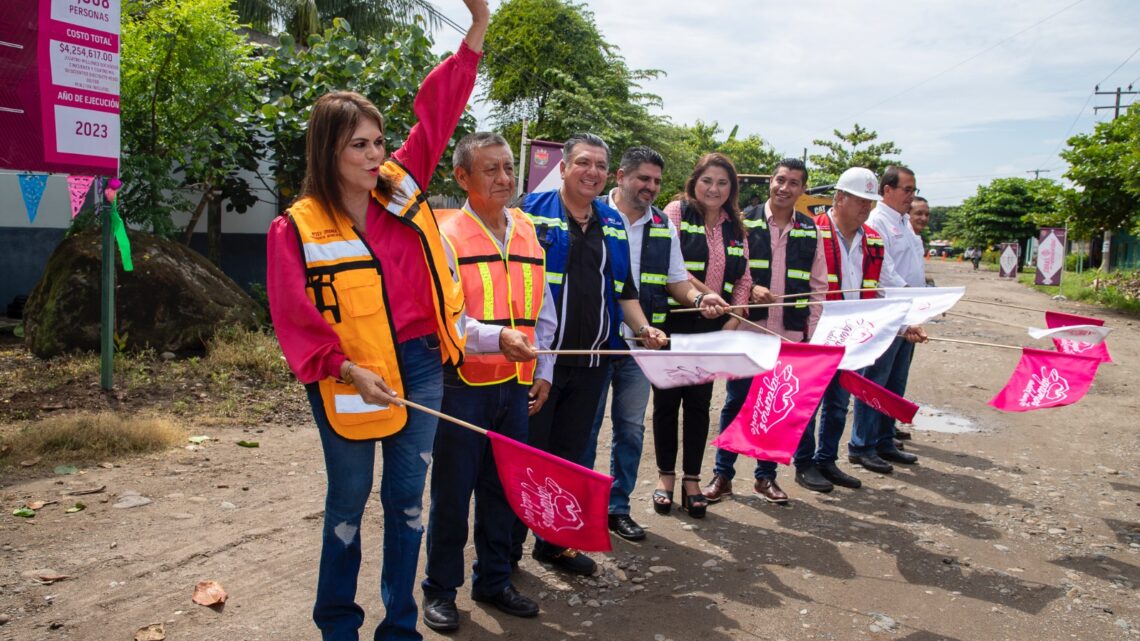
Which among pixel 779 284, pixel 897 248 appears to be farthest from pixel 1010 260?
pixel 779 284

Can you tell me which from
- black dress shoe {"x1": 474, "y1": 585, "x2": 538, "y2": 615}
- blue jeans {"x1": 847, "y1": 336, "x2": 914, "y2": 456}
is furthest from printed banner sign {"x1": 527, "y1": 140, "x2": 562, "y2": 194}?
black dress shoe {"x1": 474, "y1": 585, "x2": 538, "y2": 615}

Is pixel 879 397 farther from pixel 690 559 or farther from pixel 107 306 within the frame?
pixel 107 306

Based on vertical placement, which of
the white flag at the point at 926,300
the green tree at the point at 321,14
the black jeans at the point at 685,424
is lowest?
the black jeans at the point at 685,424

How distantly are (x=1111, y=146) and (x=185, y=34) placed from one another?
67.7 feet

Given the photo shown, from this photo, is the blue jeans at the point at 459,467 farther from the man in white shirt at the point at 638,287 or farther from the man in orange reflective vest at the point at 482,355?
the man in white shirt at the point at 638,287

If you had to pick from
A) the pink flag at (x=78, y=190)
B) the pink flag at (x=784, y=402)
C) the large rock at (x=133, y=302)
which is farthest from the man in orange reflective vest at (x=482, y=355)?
the pink flag at (x=78, y=190)

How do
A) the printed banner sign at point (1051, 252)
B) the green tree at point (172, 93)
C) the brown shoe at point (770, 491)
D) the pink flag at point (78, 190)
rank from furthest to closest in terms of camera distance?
the printed banner sign at point (1051, 252) → the pink flag at point (78, 190) → the green tree at point (172, 93) → the brown shoe at point (770, 491)

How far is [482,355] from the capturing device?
3379 millimetres

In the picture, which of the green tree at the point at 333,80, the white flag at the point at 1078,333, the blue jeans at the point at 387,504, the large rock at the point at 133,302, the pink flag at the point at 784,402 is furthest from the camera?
the green tree at the point at 333,80

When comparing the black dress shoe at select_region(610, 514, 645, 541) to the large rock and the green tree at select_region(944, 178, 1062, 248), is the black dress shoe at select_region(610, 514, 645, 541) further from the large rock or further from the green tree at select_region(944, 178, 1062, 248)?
the green tree at select_region(944, 178, 1062, 248)

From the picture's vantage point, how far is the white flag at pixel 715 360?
11.4ft

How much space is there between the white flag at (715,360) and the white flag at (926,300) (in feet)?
6.93

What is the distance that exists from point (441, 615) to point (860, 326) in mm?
3070

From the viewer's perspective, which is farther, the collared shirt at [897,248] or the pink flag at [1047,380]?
the collared shirt at [897,248]
